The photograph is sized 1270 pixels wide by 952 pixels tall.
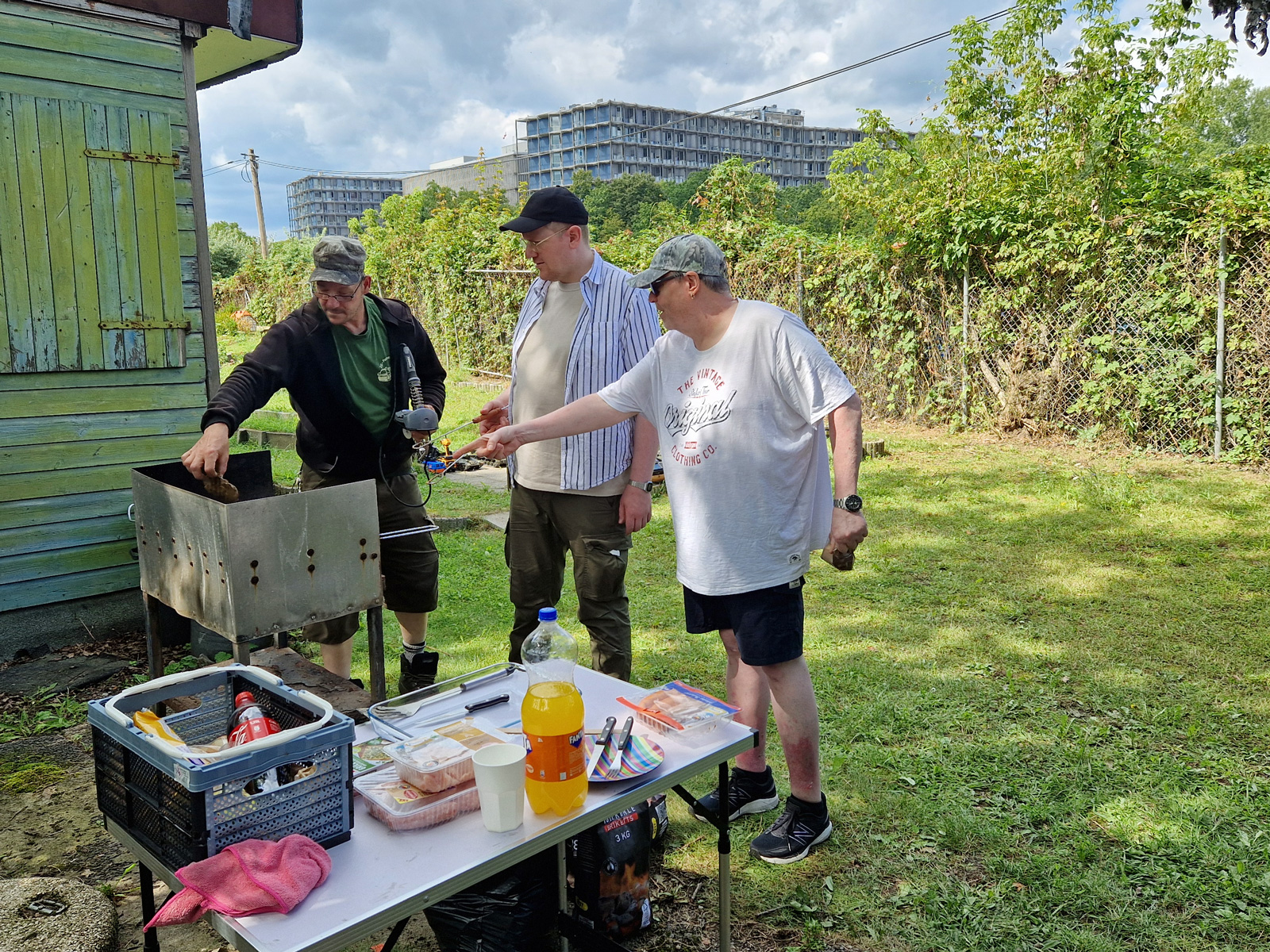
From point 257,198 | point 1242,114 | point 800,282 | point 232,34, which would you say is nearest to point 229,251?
point 257,198

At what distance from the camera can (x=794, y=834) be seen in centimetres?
298

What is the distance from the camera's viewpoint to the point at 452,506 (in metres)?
8.01

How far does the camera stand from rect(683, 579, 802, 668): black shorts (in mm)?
2789

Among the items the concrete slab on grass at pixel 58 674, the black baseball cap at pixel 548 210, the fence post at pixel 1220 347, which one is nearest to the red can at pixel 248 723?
the black baseball cap at pixel 548 210

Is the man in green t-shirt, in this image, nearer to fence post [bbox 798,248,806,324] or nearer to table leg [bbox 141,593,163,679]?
table leg [bbox 141,593,163,679]

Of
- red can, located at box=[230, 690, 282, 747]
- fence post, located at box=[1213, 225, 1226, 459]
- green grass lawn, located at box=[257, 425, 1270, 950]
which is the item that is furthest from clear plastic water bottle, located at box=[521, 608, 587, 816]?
fence post, located at box=[1213, 225, 1226, 459]

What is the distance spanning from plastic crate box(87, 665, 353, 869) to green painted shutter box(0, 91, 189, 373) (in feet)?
11.9

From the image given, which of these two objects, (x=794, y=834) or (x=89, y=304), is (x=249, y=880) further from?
(x=89, y=304)

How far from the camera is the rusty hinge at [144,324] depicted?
4.97 metres

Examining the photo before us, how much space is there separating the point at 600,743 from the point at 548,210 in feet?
6.82

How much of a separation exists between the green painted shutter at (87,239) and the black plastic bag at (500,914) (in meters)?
3.86

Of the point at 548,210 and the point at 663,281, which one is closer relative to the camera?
the point at 663,281

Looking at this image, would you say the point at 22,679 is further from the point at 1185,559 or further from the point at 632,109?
the point at 632,109

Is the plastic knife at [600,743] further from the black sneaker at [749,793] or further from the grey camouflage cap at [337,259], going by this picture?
the grey camouflage cap at [337,259]
